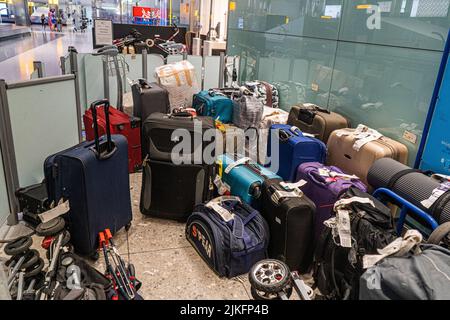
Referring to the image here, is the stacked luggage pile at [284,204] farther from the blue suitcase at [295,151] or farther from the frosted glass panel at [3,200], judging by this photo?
the frosted glass panel at [3,200]

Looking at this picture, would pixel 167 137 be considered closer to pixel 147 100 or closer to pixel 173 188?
pixel 173 188

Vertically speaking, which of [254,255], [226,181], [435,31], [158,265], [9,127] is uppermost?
[435,31]

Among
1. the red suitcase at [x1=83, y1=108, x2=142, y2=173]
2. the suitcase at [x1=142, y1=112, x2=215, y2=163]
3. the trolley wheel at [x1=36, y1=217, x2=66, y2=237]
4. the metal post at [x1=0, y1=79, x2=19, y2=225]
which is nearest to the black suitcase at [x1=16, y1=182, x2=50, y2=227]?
the metal post at [x1=0, y1=79, x2=19, y2=225]

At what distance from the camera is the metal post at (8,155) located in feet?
7.35

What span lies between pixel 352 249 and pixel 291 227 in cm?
41

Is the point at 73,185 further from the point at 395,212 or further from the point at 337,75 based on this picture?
the point at 337,75

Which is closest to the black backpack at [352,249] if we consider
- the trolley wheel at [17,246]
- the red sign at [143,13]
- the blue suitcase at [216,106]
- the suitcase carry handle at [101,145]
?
the suitcase carry handle at [101,145]

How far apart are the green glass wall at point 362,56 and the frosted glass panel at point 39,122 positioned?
2578 mm

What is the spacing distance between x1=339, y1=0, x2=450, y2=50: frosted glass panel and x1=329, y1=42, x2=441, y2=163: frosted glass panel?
0.07 m

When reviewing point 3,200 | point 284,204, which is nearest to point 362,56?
point 284,204

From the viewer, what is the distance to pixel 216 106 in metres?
3.89
